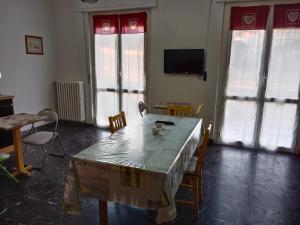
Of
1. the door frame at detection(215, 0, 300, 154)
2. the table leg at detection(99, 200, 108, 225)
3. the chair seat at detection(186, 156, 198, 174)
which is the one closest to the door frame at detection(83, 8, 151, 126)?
the door frame at detection(215, 0, 300, 154)

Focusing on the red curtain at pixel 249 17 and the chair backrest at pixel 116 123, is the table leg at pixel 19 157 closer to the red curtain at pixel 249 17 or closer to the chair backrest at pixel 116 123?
the chair backrest at pixel 116 123

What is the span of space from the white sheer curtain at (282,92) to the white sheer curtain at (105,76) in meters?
2.85

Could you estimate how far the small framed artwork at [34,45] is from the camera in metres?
4.63

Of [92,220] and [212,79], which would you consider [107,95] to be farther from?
[92,220]

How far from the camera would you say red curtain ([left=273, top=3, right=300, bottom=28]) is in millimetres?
3570

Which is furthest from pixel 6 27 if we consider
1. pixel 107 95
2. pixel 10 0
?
pixel 107 95

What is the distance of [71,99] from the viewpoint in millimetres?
5215

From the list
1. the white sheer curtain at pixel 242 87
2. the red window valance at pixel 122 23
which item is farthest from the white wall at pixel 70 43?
the white sheer curtain at pixel 242 87

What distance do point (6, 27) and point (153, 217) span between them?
13.3 feet

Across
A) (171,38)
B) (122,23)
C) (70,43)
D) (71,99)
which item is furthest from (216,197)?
(70,43)

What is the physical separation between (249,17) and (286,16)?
518mm

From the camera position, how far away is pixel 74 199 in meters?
1.85

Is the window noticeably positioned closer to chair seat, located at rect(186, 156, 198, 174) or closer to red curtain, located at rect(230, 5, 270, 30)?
red curtain, located at rect(230, 5, 270, 30)

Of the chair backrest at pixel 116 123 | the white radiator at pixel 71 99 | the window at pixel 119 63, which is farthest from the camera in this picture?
the white radiator at pixel 71 99
